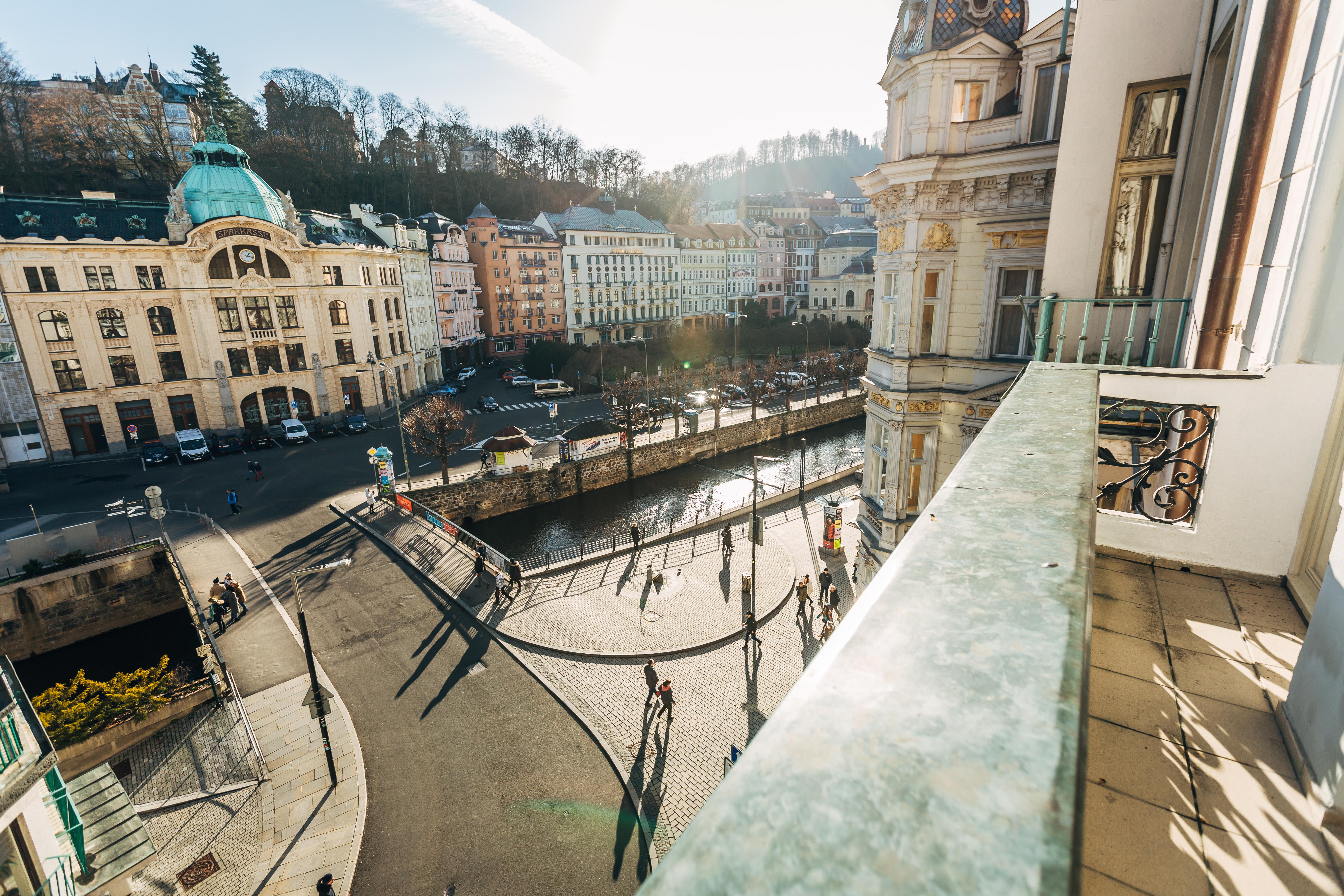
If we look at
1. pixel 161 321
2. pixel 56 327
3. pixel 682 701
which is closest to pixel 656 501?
pixel 682 701

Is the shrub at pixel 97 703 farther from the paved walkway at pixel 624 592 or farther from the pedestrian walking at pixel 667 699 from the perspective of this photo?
the pedestrian walking at pixel 667 699

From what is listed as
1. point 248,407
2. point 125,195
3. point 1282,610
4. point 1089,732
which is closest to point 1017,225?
point 1282,610

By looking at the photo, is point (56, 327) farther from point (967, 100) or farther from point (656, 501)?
point (967, 100)

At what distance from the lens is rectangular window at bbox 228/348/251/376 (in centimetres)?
3909

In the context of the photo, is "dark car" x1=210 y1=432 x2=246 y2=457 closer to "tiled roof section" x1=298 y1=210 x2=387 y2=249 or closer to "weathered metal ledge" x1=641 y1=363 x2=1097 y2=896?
"tiled roof section" x1=298 y1=210 x2=387 y2=249

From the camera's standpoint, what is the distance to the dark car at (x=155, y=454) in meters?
33.6

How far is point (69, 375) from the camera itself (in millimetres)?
35312

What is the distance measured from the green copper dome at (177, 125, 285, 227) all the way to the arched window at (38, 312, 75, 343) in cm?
872

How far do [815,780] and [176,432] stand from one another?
47425 millimetres

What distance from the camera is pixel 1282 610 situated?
3.97 meters

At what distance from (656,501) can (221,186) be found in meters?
32.5

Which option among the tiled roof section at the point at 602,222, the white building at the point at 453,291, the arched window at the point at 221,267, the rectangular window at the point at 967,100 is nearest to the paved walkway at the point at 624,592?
the rectangular window at the point at 967,100

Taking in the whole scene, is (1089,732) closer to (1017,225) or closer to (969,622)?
(969,622)

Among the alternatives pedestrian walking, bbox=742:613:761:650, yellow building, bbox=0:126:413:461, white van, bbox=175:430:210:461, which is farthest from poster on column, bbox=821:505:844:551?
white van, bbox=175:430:210:461
